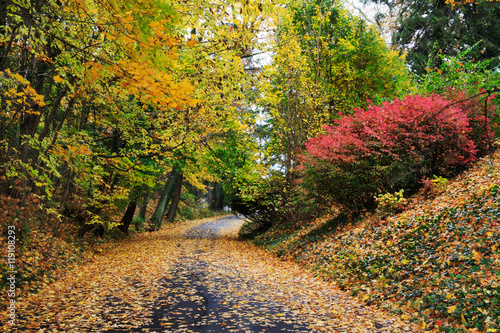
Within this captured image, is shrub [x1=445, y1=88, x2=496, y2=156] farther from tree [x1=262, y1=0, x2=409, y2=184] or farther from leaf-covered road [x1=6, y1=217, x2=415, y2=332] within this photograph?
leaf-covered road [x1=6, y1=217, x2=415, y2=332]

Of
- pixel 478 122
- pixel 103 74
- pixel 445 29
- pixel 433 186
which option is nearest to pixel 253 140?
pixel 433 186

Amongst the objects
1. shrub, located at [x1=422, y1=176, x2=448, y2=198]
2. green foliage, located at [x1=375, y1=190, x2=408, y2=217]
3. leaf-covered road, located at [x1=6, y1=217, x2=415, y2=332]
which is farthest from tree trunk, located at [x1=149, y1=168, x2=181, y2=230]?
shrub, located at [x1=422, y1=176, x2=448, y2=198]

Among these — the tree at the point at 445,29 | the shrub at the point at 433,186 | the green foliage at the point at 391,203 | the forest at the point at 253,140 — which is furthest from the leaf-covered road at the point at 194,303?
the tree at the point at 445,29

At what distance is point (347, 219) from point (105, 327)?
26.1 ft

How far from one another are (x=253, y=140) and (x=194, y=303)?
8.13m

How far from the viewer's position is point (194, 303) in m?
5.72

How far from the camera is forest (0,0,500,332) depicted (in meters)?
4.70

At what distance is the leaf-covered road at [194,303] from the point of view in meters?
4.62

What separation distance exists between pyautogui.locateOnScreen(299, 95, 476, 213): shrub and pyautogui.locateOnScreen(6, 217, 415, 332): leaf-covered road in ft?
10.2

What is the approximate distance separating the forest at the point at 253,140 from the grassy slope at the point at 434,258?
0.04 metres

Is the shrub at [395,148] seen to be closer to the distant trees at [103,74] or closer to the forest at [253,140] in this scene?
the forest at [253,140]

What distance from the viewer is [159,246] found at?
44.9 ft

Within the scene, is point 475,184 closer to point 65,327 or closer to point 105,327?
point 105,327

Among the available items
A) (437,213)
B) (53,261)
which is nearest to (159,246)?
(53,261)
